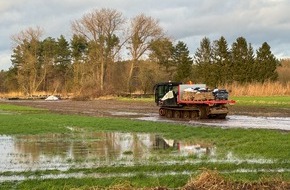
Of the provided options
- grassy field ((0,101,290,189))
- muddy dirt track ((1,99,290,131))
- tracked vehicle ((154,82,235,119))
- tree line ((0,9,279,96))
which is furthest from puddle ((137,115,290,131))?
tree line ((0,9,279,96))

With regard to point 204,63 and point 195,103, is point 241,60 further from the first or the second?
point 195,103

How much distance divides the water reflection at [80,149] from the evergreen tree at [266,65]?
59.2 m

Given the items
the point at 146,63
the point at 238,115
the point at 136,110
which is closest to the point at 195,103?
the point at 238,115

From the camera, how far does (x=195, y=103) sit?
98.7ft

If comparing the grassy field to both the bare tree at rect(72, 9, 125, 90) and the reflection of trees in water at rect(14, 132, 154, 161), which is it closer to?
the reflection of trees in water at rect(14, 132, 154, 161)

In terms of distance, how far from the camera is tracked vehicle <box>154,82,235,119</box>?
1164 inches

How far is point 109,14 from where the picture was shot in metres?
81.3

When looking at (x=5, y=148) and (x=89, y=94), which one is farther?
(x=89, y=94)

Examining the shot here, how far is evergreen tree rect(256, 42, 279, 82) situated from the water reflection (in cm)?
5916

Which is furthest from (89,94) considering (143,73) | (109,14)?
(109,14)

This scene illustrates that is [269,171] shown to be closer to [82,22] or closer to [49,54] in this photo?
[82,22]

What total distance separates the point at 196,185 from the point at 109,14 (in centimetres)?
7579

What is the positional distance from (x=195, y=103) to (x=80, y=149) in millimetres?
15766

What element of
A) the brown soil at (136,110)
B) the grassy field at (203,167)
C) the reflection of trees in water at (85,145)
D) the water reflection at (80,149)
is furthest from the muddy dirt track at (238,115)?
the reflection of trees in water at (85,145)
